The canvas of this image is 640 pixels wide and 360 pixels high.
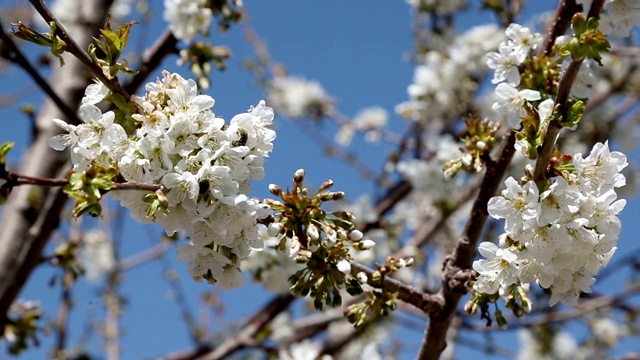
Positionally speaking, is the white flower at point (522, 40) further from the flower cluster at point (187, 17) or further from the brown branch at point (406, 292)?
the flower cluster at point (187, 17)

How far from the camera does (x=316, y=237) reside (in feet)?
5.32

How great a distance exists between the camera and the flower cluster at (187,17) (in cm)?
325

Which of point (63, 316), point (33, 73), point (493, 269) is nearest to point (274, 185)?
point (493, 269)

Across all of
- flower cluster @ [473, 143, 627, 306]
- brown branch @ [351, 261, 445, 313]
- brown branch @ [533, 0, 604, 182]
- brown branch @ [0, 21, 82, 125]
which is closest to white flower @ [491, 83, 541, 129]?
brown branch @ [533, 0, 604, 182]

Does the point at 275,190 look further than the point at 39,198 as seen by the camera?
No

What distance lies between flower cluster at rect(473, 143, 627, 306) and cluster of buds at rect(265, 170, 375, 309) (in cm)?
33

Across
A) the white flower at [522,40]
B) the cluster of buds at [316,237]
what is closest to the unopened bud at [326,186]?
the cluster of buds at [316,237]

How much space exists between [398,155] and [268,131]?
3.64 m

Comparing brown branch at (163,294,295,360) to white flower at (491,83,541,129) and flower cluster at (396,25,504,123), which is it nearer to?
flower cluster at (396,25,504,123)

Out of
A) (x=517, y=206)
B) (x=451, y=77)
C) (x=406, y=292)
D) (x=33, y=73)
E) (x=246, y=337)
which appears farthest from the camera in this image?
(x=451, y=77)

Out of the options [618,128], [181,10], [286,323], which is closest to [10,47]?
[181,10]

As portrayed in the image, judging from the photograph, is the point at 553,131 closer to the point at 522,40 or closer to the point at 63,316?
the point at 522,40

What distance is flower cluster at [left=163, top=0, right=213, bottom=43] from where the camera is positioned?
325cm

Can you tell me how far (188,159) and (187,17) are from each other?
1.97 m
